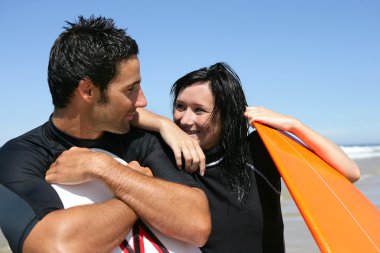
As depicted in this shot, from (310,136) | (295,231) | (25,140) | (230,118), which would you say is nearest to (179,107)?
(230,118)

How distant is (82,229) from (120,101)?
69cm

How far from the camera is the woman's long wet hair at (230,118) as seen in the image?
8.30 ft

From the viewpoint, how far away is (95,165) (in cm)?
196

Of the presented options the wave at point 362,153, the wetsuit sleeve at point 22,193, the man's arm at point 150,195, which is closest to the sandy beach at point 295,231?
the man's arm at point 150,195

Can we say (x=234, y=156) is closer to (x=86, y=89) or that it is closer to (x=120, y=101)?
(x=120, y=101)

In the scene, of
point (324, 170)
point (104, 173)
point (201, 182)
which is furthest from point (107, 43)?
point (324, 170)

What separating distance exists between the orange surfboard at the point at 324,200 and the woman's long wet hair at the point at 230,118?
0.44 feet

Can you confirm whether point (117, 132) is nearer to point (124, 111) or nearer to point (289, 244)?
point (124, 111)

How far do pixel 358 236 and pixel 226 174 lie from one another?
30.1 inches

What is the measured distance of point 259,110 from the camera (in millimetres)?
2703

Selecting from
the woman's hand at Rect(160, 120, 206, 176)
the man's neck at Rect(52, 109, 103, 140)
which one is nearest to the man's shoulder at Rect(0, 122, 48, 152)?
the man's neck at Rect(52, 109, 103, 140)

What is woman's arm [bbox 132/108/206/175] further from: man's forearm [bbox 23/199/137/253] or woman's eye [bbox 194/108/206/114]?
man's forearm [bbox 23/199/137/253]

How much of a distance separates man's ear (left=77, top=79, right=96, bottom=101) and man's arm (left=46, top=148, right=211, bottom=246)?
354 millimetres

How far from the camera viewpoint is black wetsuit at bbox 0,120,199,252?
183 cm
